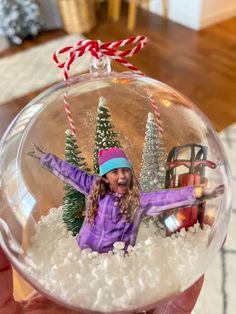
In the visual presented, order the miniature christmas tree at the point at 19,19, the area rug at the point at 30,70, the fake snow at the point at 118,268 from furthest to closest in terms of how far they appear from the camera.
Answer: the miniature christmas tree at the point at 19,19 < the area rug at the point at 30,70 < the fake snow at the point at 118,268

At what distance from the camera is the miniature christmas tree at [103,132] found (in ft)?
2.32

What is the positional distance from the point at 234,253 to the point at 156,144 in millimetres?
822

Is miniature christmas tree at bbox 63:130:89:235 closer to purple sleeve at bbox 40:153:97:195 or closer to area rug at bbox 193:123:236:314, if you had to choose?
purple sleeve at bbox 40:153:97:195

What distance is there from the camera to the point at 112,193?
66cm

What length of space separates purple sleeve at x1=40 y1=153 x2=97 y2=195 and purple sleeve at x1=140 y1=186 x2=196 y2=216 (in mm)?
80

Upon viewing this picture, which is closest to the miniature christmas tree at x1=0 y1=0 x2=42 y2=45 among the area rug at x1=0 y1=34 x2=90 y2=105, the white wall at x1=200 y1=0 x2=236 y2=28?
the area rug at x1=0 y1=34 x2=90 y2=105

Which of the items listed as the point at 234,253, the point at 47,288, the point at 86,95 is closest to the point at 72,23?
the point at 234,253

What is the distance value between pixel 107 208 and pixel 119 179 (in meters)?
0.05

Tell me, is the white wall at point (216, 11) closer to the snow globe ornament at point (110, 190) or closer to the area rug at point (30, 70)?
the area rug at point (30, 70)

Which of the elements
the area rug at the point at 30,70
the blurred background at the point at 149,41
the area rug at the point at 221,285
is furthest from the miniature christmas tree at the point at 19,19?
the area rug at the point at 221,285

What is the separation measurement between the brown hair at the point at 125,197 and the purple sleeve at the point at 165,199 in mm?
11

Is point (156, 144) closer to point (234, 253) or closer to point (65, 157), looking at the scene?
point (65, 157)

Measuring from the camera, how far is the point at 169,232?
672mm

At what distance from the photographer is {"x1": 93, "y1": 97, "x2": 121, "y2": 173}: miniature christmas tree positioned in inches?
27.8
